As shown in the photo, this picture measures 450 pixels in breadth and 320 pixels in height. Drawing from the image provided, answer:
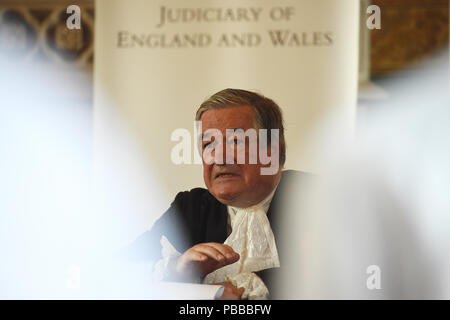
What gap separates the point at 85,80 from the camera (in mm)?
2312

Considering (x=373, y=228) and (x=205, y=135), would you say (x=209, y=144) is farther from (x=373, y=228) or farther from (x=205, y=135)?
(x=373, y=228)

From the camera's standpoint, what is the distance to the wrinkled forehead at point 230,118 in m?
1.76

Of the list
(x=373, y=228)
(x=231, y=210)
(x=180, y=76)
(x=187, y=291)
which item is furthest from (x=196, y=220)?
(x=373, y=228)

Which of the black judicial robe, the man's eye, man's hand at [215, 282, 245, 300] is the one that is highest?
the man's eye

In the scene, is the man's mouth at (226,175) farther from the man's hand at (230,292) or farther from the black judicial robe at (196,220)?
the man's hand at (230,292)

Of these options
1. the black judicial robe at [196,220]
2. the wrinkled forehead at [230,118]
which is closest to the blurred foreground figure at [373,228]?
the black judicial robe at [196,220]

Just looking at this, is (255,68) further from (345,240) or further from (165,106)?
(345,240)

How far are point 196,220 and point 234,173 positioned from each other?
0.21 meters

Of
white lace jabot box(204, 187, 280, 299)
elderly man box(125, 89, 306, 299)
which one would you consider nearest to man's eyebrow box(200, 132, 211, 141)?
elderly man box(125, 89, 306, 299)

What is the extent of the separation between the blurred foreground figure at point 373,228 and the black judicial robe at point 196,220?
55 millimetres

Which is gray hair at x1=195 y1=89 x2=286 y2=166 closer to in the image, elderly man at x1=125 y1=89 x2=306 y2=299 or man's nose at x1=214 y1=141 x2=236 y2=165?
elderly man at x1=125 y1=89 x2=306 y2=299

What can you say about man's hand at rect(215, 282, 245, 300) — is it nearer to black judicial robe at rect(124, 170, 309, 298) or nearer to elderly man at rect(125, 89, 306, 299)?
elderly man at rect(125, 89, 306, 299)

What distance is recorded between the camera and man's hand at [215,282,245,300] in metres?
1.73

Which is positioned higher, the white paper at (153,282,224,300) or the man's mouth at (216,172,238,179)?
the man's mouth at (216,172,238,179)
